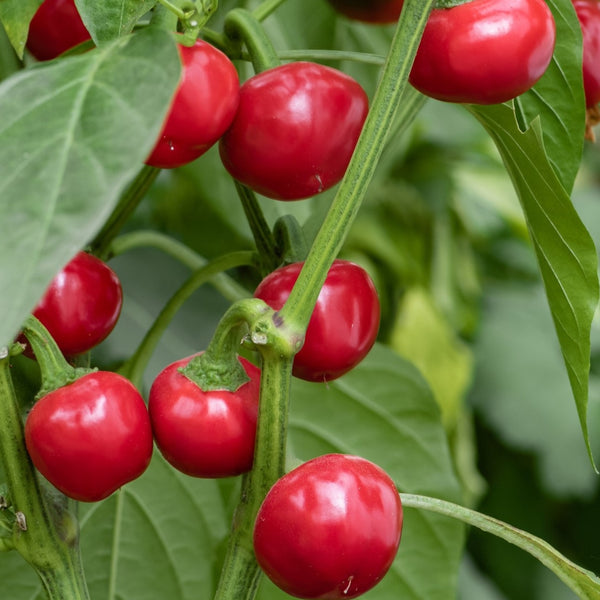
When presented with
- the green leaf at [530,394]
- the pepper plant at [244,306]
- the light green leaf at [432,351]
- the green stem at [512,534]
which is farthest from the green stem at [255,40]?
the green leaf at [530,394]

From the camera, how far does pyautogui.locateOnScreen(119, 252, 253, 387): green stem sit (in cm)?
57

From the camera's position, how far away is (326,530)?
0.40 meters

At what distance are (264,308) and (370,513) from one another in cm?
9

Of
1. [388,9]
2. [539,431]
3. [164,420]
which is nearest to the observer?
[164,420]

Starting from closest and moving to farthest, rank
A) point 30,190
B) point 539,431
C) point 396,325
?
point 30,190
point 396,325
point 539,431

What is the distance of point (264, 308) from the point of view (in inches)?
16.2

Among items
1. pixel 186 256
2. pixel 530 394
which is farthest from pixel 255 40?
pixel 530 394

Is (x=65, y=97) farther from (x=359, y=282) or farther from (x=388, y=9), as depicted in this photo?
(x=388, y=9)

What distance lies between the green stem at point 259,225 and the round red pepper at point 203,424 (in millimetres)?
106

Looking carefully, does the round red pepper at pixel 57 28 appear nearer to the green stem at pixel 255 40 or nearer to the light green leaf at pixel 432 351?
the green stem at pixel 255 40

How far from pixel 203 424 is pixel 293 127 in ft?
0.44

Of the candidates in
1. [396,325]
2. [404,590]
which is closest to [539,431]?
[396,325]

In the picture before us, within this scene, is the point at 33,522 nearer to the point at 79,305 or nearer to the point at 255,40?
the point at 79,305

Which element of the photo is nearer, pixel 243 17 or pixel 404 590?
pixel 243 17
